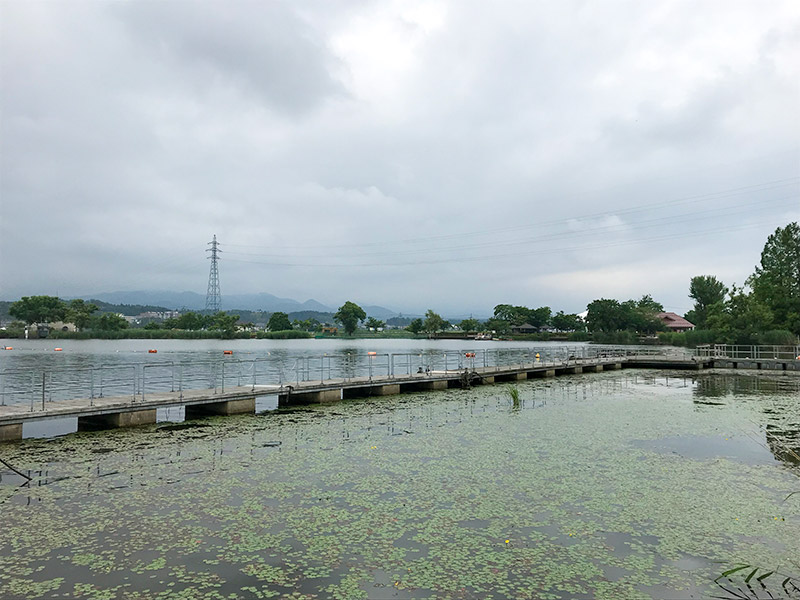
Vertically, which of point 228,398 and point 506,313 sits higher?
point 506,313

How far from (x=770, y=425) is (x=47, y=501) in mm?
17363

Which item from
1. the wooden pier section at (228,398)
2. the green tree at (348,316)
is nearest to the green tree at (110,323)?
the green tree at (348,316)

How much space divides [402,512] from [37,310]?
396 ft

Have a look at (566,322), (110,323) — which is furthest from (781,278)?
(110,323)

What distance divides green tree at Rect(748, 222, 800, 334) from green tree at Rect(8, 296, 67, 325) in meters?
115

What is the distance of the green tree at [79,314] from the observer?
337 ft

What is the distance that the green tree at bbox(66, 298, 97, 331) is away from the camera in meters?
103

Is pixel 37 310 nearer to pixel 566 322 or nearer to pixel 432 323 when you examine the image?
pixel 432 323

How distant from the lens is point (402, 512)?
25.9ft

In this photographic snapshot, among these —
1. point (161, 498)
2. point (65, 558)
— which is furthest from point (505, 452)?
point (65, 558)

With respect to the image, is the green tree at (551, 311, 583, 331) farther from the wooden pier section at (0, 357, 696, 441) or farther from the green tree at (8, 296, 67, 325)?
the green tree at (8, 296, 67, 325)

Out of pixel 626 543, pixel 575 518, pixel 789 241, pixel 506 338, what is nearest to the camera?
pixel 626 543

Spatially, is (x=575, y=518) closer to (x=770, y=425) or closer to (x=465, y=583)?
(x=465, y=583)

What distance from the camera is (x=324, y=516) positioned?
7707mm
